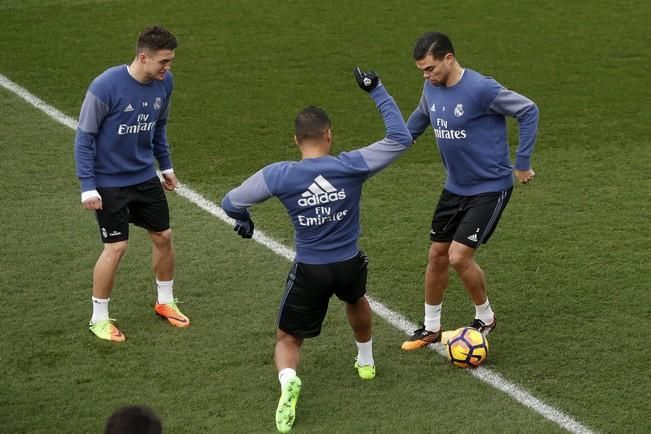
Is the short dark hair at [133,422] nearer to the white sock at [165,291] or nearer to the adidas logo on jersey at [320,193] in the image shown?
the adidas logo on jersey at [320,193]

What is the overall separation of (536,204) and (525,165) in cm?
302

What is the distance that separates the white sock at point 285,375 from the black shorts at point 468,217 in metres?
1.58

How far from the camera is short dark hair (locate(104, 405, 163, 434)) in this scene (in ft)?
13.7

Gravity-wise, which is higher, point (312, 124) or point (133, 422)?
point (312, 124)

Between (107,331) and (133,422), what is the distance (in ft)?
14.6

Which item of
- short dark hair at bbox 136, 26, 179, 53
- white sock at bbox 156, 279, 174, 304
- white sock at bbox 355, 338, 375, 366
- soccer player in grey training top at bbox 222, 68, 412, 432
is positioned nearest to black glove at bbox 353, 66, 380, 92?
soccer player in grey training top at bbox 222, 68, 412, 432

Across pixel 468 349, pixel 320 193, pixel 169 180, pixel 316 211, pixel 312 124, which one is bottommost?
pixel 468 349

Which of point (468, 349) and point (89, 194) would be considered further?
point (89, 194)

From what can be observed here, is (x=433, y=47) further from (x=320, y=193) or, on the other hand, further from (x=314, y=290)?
(x=314, y=290)

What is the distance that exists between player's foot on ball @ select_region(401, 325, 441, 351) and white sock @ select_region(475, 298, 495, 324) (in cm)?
32

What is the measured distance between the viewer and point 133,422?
4.21 m

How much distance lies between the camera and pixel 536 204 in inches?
438

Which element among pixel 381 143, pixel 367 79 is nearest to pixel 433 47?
pixel 367 79

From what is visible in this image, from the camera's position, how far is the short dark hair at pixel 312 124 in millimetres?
7113
